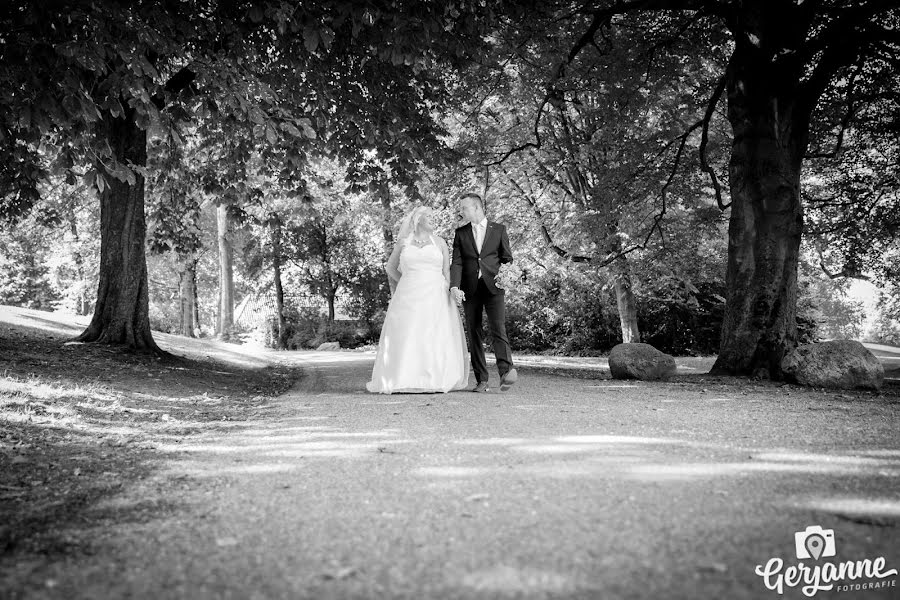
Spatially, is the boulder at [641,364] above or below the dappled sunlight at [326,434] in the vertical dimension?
above

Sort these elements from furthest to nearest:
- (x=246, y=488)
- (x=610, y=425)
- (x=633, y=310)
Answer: (x=633, y=310)
(x=610, y=425)
(x=246, y=488)

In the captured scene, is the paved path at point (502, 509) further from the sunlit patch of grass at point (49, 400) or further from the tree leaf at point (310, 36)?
the tree leaf at point (310, 36)

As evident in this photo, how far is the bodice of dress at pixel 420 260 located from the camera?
8.49 m

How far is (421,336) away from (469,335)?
66 centimetres

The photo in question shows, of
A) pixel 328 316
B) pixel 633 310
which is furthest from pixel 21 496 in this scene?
pixel 328 316

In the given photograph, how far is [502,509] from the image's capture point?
9.58 ft

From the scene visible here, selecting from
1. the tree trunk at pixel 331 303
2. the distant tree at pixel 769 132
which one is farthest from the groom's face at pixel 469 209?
the tree trunk at pixel 331 303

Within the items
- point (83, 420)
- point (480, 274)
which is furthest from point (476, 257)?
point (83, 420)

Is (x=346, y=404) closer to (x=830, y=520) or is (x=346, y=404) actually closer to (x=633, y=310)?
(x=830, y=520)

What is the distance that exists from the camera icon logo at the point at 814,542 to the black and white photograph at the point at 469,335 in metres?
0.02

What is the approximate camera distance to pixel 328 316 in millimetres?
28766

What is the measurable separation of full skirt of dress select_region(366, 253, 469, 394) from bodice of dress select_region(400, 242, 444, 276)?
0.12 ft

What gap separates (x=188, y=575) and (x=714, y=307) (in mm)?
21975

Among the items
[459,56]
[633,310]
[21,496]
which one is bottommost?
[21,496]
